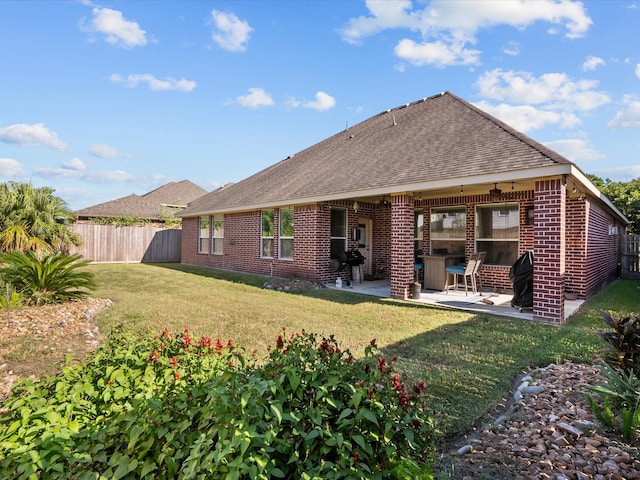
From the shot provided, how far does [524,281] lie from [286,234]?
305 inches

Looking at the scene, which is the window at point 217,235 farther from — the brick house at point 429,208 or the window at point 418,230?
the window at point 418,230

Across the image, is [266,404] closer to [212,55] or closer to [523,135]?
[523,135]

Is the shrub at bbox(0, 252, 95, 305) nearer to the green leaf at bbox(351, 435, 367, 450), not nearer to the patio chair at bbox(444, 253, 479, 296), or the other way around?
the green leaf at bbox(351, 435, 367, 450)

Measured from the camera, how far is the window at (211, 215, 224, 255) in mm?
16894

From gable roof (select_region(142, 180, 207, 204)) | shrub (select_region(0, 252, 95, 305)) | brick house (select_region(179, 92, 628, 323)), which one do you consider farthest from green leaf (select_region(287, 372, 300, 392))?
gable roof (select_region(142, 180, 207, 204))

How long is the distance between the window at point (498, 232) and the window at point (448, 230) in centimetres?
53

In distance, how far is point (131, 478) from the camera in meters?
1.62

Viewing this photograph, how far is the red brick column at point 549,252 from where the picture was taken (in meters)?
6.48

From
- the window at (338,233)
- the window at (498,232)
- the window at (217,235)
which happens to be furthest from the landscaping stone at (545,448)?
the window at (217,235)

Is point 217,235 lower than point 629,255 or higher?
higher

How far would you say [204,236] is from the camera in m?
18.3

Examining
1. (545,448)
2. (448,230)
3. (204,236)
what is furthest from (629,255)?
(204,236)

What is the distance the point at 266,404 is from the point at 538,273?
6.81 m

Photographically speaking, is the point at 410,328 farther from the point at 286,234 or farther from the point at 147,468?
the point at 286,234
